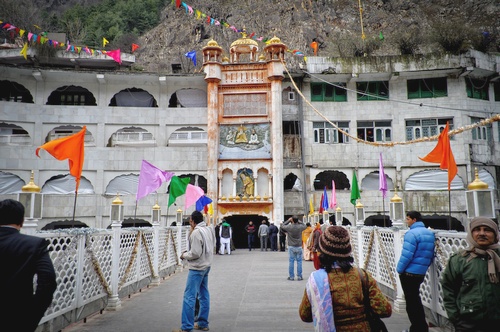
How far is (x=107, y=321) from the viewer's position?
5.91 metres

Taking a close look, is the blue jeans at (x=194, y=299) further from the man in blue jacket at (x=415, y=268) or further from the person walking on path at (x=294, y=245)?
the person walking on path at (x=294, y=245)

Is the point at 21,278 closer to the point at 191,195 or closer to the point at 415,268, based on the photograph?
the point at 415,268

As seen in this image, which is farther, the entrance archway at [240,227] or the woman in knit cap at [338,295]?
the entrance archway at [240,227]

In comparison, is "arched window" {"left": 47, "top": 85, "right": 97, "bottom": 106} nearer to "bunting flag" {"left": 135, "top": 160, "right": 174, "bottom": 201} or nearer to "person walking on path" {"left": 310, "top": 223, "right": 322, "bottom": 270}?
"bunting flag" {"left": 135, "top": 160, "right": 174, "bottom": 201}

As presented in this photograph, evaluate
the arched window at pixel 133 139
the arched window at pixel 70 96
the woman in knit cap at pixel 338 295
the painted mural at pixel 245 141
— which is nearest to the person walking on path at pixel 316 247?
the woman in knit cap at pixel 338 295

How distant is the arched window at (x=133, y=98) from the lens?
2525 cm

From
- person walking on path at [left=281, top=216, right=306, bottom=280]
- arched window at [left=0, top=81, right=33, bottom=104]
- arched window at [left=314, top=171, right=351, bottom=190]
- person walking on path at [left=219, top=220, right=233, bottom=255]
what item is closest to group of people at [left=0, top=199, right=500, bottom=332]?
person walking on path at [left=281, top=216, right=306, bottom=280]

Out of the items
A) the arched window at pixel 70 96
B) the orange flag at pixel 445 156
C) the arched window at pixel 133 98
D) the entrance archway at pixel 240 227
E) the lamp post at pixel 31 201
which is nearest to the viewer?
the lamp post at pixel 31 201

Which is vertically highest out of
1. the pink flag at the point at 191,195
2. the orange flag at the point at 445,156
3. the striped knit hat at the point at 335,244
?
the orange flag at the point at 445,156

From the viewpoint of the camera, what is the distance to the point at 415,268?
4789 millimetres

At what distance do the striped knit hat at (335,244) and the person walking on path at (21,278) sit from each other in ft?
6.44

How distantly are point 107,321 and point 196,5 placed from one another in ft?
141

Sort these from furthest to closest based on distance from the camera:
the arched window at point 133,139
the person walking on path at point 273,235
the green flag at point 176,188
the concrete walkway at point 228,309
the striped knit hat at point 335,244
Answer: the arched window at point 133,139, the person walking on path at point 273,235, the green flag at point 176,188, the concrete walkway at point 228,309, the striped knit hat at point 335,244

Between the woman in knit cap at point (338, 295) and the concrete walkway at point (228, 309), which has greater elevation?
the woman in knit cap at point (338, 295)
